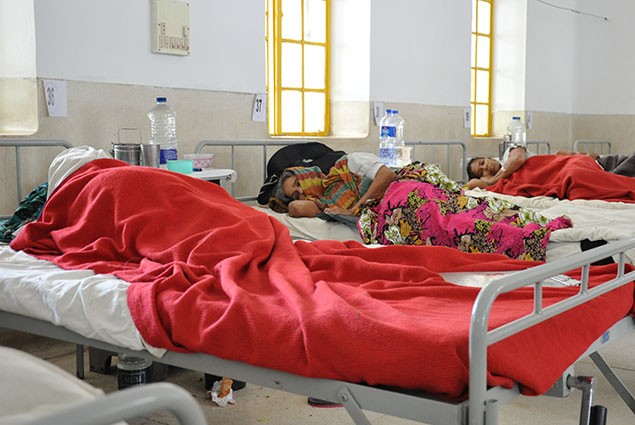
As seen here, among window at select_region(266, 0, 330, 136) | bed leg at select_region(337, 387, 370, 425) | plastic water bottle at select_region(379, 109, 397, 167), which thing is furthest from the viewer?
window at select_region(266, 0, 330, 136)

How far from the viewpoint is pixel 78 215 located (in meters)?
3.04

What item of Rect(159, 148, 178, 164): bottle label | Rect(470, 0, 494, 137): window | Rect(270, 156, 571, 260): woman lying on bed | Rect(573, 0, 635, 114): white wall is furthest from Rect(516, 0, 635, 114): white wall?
Rect(159, 148, 178, 164): bottle label

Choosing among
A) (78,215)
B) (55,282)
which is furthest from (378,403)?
(78,215)

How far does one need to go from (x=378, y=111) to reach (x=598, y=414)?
4.00 meters

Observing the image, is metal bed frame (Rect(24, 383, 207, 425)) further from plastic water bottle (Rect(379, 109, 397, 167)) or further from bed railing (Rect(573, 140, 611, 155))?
bed railing (Rect(573, 140, 611, 155))

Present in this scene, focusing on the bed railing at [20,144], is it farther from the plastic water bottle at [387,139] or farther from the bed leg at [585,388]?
the bed leg at [585,388]

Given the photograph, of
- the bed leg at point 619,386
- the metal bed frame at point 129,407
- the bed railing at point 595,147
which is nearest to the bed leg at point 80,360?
the bed leg at point 619,386

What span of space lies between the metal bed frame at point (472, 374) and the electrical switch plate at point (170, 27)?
2.36 m

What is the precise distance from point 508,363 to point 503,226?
1855 mm

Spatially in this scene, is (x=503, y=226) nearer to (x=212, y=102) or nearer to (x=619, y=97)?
(x=212, y=102)

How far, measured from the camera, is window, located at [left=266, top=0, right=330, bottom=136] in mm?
5537

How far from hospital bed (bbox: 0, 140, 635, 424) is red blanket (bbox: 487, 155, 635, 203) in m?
2.54

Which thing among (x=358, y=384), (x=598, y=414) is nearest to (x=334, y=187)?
(x=598, y=414)

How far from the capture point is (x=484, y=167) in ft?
19.3
